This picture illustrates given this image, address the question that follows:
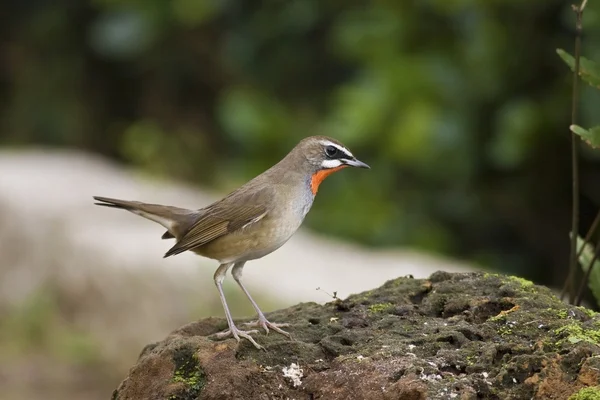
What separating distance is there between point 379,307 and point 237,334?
627mm

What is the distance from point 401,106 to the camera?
36.1ft

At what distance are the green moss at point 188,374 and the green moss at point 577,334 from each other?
1.35m

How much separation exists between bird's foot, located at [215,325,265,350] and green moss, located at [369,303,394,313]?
506 millimetres

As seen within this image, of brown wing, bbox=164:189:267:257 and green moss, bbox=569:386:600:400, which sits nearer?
green moss, bbox=569:386:600:400

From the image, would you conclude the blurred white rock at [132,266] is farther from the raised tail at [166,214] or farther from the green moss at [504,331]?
the green moss at [504,331]

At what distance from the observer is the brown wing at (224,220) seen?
206 inches

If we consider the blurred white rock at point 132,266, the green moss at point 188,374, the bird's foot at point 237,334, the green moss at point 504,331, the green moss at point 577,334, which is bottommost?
the blurred white rock at point 132,266

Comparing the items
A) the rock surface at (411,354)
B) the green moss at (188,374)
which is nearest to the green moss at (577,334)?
the rock surface at (411,354)

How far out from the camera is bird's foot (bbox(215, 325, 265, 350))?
13.5 feet

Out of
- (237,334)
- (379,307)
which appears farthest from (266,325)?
(379,307)

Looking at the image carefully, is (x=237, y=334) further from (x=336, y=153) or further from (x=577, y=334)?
(x=336, y=153)

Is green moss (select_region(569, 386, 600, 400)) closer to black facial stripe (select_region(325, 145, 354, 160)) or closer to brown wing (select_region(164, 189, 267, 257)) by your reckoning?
brown wing (select_region(164, 189, 267, 257))

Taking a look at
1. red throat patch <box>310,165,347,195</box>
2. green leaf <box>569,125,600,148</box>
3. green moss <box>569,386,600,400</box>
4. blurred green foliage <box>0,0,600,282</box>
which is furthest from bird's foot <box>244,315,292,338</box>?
blurred green foliage <box>0,0,600,282</box>

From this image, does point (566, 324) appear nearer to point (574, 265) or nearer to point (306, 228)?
point (574, 265)
